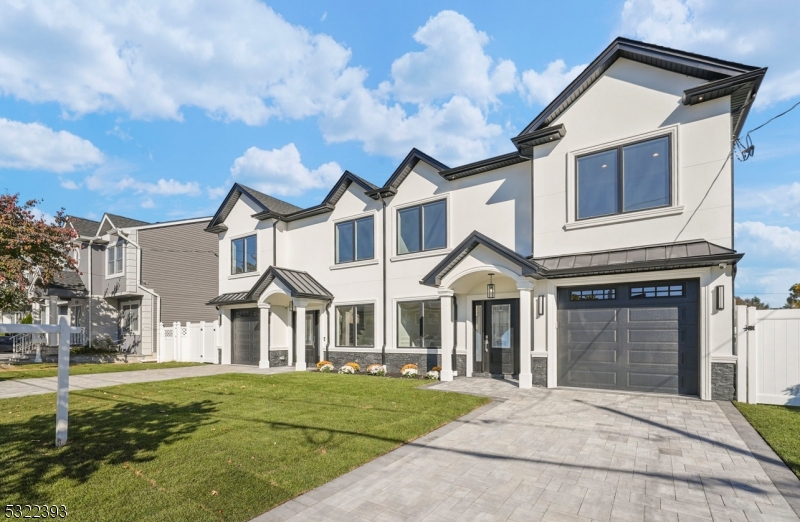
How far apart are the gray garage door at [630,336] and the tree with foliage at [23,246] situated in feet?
63.6

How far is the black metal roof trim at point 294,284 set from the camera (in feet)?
50.2

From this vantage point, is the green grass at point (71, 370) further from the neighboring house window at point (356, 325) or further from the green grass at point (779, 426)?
the green grass at point (779, 426)

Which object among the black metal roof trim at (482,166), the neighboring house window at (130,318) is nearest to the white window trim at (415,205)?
the black metal roof trim at (482,166)

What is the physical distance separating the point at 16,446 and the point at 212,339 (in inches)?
545

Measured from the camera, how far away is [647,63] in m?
9.90

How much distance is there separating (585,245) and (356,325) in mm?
8438

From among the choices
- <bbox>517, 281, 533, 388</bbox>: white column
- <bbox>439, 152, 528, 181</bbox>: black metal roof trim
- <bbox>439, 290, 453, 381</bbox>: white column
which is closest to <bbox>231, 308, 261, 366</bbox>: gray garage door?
<bbox>439, 290, 453, 381</bbox>: white column

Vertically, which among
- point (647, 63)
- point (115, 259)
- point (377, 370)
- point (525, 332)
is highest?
point (647, 63)

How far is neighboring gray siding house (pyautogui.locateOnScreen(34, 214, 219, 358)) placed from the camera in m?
21.5

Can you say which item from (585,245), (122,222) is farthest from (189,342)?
(585,245)

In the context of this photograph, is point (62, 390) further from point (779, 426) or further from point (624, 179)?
point (624, 179)

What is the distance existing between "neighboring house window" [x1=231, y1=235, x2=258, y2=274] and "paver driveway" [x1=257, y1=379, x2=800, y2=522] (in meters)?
13.7

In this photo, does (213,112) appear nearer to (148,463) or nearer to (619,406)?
(148,463)

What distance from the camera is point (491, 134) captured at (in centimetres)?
2202
